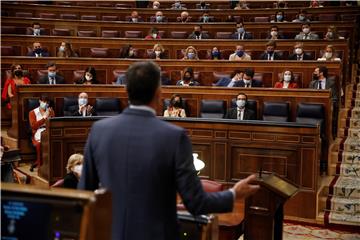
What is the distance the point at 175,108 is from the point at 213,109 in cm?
40

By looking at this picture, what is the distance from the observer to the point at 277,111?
5.22 metres

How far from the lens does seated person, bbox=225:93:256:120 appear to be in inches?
203

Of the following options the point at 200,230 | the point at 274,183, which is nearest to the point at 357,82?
the point at 274,183

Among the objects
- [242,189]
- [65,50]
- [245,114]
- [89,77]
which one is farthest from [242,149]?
[65,50]

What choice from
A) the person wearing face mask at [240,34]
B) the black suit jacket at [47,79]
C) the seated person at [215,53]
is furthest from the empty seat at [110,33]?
the black suit jacket at [47,79]

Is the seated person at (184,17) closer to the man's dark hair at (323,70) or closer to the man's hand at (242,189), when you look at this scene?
the man's dark hair at (323,70)

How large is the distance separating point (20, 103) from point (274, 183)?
3.69 meters

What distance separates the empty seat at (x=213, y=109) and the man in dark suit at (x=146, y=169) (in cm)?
392

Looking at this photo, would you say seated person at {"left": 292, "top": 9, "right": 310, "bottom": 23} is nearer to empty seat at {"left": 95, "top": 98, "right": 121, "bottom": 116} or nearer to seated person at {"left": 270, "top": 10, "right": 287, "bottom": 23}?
seated person at {"left": 270, "top": 10, "right": 287, "bottom": 23}

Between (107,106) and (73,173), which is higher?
(107,106)

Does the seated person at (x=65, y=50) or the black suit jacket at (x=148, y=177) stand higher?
the seated person at (x=65, y=50)

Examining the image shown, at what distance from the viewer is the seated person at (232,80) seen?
5.88 m

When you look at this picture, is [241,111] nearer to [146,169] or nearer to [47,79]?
[47,79]

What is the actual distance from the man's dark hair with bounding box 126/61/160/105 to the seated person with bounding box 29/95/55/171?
4016mm
